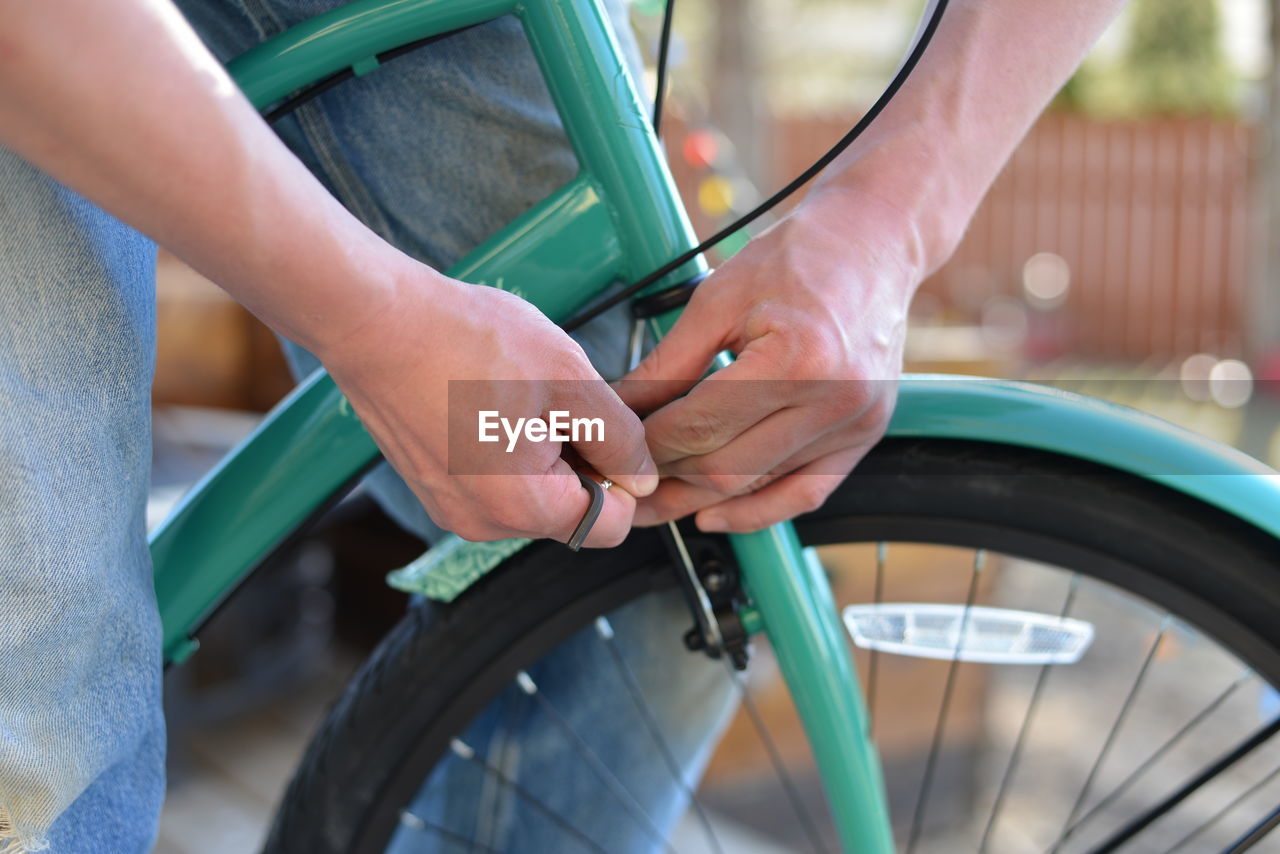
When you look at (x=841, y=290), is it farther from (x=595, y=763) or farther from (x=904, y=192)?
(x=595, y=763)

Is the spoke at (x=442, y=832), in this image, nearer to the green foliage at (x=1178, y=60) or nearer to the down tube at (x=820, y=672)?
the down tube at (x=820, y=672)

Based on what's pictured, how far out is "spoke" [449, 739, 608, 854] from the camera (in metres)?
0.74

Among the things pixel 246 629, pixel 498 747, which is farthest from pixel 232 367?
pixel 498 747

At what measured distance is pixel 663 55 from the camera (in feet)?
2.08

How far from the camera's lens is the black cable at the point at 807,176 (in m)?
0.56

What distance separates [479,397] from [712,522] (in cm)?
17

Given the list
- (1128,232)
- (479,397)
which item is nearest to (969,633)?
(479,397)

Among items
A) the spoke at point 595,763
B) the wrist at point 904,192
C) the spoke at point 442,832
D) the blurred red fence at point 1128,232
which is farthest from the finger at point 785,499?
the blurred red fence at point 1128,232

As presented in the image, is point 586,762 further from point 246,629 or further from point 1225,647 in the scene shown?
point 246,629

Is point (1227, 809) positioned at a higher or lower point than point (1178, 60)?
lower

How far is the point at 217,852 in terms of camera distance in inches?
60.8

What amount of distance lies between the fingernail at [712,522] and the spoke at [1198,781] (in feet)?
1.04

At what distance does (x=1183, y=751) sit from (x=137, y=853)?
71.1 inches

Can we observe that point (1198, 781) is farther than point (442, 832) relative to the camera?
No
